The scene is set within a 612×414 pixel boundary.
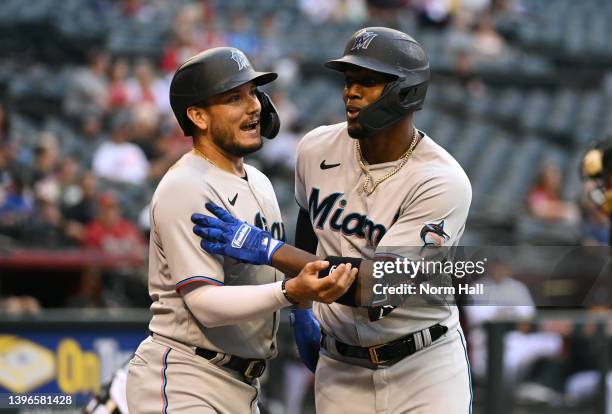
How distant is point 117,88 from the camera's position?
11445 millimetres

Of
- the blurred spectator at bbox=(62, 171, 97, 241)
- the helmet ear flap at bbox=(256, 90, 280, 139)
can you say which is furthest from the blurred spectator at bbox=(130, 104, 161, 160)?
the helmet ear flap at bbox=(256, 90, 280, 139)

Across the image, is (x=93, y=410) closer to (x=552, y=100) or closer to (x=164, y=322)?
(x=164, y=322)

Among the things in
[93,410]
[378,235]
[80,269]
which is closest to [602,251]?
[378,235]

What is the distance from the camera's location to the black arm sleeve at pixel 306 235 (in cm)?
441

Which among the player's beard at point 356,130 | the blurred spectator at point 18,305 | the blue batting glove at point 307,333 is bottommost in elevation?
the blurred spectator at point 18,305

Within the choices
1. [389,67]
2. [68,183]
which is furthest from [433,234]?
[68,183]

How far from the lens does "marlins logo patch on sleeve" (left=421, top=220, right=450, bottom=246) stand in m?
3.88

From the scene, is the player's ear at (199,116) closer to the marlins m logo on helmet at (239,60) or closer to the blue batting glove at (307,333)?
the marlins m logo on helmet at (239,60)

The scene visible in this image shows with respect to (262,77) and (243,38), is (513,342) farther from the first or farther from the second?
(243,38)

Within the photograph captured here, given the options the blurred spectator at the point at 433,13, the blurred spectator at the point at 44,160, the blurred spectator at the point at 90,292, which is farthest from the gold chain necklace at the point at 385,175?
the blurred spectator at the point at 433,13

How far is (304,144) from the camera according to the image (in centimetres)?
435

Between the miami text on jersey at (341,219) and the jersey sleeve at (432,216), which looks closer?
the jersey sleeve at (432,216)

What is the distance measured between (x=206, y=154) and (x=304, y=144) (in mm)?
457

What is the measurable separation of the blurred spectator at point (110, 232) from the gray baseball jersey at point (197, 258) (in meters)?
4.47
